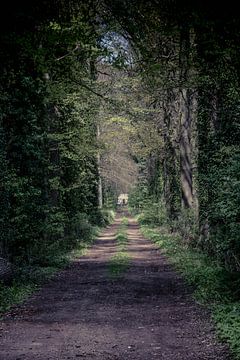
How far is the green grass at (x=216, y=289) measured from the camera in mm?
8000

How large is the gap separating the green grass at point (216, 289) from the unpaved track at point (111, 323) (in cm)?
22

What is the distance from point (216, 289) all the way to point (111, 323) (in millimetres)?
3012

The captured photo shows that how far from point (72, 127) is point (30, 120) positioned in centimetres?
803

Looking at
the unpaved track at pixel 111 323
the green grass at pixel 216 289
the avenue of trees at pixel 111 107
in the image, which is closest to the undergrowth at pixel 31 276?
the unpaved track at pixel 111 323

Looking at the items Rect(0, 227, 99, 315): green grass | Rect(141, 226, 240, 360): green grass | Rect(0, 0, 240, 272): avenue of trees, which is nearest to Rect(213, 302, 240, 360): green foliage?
Rect(141, 226, 240, 360): green grass

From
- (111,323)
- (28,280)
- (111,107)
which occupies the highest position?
(111,107)

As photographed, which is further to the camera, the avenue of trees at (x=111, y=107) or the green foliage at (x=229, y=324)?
the avenue of trees at (x=111, y=107)

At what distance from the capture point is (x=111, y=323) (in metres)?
9.17

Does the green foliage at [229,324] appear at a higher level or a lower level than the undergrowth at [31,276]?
lower

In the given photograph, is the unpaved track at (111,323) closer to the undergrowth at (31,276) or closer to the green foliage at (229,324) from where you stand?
the green foliage at (229,324)

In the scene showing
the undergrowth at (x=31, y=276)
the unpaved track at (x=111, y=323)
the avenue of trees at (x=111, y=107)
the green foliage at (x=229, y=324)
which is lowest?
the unpaved track at (x=111, y=323)

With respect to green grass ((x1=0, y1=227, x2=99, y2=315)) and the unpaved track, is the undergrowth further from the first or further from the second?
the unpaved track

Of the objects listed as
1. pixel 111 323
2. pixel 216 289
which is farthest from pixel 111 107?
pixel 111 323

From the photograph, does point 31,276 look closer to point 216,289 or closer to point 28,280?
point 28,280
